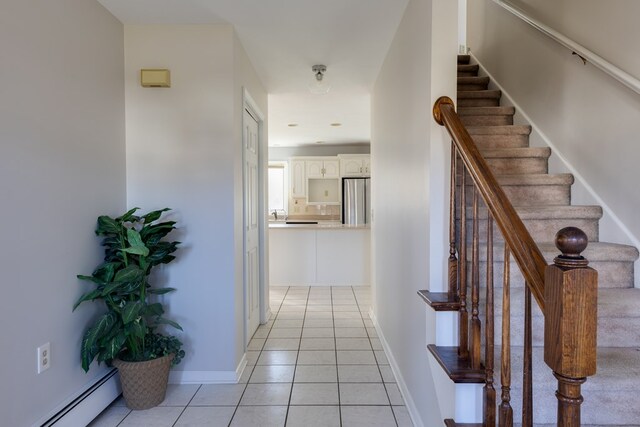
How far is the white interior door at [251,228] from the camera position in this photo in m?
2.98

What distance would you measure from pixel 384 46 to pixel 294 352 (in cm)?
261

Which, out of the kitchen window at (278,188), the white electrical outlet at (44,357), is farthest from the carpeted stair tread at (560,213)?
the kitchen window at (278,188)

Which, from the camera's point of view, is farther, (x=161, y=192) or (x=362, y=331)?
(x=362, y=331)

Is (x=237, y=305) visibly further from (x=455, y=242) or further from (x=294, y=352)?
(x=455, y=242)

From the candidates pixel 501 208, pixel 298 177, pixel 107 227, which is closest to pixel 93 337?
pixel 107 227

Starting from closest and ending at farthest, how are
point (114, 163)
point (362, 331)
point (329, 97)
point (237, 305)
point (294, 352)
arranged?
1. point (114, 163)
2. point (237, 305)
3. point (294, 352)
4. point (362, 331)
5. point (329, 97)

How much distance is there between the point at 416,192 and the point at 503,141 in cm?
118

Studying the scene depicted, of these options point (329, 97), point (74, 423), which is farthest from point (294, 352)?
point (329, 97)

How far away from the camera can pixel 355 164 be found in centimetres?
728

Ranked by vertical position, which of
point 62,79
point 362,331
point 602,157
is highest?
point 62,79

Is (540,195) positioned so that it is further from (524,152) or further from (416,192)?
(416,192)

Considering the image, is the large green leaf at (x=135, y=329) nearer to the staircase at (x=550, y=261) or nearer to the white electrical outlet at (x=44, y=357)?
the white electrical outlet at (x=44, y=357)

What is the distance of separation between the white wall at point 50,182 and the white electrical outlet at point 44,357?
3 cm

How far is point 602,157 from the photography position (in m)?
2.03
